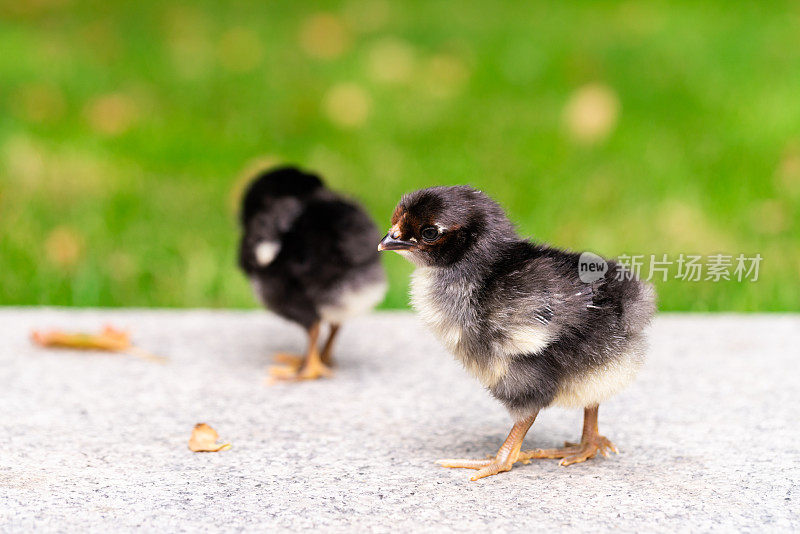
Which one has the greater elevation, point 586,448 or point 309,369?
point 586,448

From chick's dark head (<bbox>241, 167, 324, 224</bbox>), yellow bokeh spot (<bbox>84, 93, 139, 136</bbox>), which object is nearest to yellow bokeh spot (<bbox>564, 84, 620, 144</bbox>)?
yellow bokeh spot (<bbox>84, 93, 139, 136</bbox>)

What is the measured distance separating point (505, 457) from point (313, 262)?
1.47m

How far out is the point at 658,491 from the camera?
308 centimetres

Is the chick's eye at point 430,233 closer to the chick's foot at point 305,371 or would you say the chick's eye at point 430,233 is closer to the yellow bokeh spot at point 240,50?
the chick's foot at point 305,371

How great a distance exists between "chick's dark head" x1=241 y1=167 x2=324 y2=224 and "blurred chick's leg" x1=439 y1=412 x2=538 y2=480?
1732 millimetres

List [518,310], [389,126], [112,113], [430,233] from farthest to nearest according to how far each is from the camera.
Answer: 1. [112,113]
2. [389,126]
3. [430,233]
4. [518,310]

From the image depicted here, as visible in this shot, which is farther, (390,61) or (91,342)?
(390,61)

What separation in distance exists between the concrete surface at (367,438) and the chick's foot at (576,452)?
31 mm

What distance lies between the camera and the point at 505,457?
128 inches

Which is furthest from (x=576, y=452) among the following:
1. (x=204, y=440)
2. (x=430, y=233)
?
(x=204, y=440)

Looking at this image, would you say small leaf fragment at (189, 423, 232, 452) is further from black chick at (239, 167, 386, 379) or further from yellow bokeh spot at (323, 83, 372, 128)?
yellow bokeh spot at (323, 83, 372, 128)

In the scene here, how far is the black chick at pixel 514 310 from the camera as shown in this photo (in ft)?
10.3

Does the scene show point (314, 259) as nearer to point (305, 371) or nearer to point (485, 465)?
point (305, 371)

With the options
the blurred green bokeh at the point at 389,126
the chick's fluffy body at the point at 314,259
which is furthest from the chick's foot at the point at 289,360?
the blurred green bokeh at the point at 389,126
